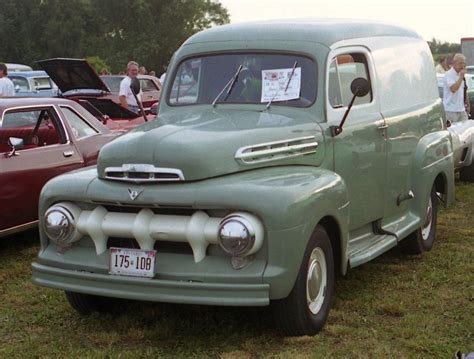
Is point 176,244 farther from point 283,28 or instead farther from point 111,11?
point 111,11

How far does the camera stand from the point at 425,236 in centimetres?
679

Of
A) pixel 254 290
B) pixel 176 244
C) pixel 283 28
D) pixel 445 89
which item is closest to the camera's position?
pixel 254 290

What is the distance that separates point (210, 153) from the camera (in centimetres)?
448

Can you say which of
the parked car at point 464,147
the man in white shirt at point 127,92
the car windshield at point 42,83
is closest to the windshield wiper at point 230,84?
the parked car at point 464,147

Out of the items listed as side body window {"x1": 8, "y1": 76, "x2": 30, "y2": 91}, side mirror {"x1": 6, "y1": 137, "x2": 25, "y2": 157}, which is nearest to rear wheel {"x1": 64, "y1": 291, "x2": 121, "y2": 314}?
side mirror {"x1": 6, "y1": 137, "x2": 25, "y2": 157}

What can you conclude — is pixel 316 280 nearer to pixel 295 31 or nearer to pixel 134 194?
pixel 134 194

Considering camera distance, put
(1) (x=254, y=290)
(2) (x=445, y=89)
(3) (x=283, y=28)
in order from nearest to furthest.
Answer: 1. (1) (x=254, y=290)
2. (3) (x=283, y=28)
3. (2) (x=445, y=89)

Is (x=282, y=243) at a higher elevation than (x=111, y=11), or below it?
higher

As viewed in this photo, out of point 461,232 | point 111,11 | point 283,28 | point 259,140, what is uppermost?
point 283,28

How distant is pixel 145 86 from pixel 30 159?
1188 centimetres

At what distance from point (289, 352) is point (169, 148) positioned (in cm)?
138

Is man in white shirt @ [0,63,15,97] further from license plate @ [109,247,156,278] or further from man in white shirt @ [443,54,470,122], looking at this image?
license plate @ [109,247,156,278]

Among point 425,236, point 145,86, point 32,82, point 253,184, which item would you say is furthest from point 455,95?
point 32,82

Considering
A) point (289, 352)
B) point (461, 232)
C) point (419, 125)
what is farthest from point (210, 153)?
point (461, 232)
